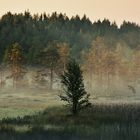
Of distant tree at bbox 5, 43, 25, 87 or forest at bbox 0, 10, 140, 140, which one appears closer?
forest at bbox 0, 10, 140, 140

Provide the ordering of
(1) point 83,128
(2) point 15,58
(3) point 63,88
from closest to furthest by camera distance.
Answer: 1. (1) point 83,128
2. (3) point 63,88
3. (2) point 15,58

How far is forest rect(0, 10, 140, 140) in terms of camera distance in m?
27.4

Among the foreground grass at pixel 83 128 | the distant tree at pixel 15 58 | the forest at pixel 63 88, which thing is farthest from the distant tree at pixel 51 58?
the foreground grass at pixel 83 128

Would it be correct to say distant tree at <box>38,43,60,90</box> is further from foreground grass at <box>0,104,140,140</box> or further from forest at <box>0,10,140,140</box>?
foreground grass at <box>0,104,140,140</box>

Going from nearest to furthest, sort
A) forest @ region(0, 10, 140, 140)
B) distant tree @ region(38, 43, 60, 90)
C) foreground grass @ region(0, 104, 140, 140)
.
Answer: foreground grass @ region(0, 104, 140, 140)
forest @ region(0, 10, 140, 140)
distant tree @ region(38, 43, 60, 90)

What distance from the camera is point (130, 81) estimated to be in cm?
13012

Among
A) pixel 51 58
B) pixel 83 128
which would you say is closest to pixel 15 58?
pixel 51 58

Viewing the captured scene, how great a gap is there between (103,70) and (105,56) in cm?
489

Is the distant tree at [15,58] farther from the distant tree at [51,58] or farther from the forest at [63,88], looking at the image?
the distant tree at [51,58]

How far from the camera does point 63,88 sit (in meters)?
41.8

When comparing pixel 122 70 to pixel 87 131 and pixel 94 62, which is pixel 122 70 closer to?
pixel 94 62

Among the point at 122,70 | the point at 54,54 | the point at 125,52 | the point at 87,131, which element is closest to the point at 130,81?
the point at 122,70

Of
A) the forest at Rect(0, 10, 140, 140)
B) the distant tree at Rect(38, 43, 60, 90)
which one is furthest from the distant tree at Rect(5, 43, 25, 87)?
the distant tree at Rect(38, 43, 60, 90)

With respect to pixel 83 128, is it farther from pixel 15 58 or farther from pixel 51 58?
pixel 15 58
